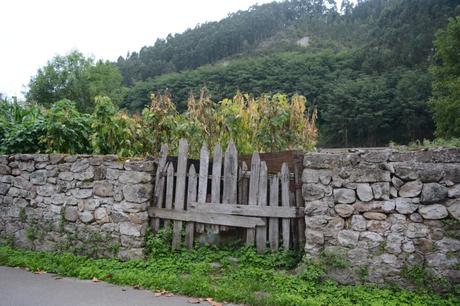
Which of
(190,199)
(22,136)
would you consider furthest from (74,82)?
(190,199)

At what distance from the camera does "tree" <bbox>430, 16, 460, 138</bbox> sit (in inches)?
777

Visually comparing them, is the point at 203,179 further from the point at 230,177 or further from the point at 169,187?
the point at 169,187

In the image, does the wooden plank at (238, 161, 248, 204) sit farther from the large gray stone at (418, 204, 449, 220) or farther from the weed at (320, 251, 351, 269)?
the large gray stone at (418, 204, 449, 220)

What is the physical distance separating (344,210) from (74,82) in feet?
149

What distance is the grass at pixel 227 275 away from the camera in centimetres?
353

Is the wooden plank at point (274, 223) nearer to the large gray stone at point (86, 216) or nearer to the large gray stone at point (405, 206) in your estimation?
the large gray stone at point (405, 206)

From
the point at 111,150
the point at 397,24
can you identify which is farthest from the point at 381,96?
the point at 111,150

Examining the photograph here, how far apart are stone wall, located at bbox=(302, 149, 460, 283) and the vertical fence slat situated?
95cm

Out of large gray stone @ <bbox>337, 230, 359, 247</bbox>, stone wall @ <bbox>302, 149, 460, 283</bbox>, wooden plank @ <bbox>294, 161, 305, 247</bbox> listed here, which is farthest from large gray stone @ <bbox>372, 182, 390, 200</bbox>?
wooden plank @ <bbox>294, 161, 305, 247</bbox>

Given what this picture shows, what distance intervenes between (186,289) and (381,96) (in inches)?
1548

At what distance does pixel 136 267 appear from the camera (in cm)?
460

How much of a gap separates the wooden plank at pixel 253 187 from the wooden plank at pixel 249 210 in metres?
0.11

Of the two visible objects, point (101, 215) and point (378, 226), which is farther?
point (101, 215)

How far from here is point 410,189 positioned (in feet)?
12.2
